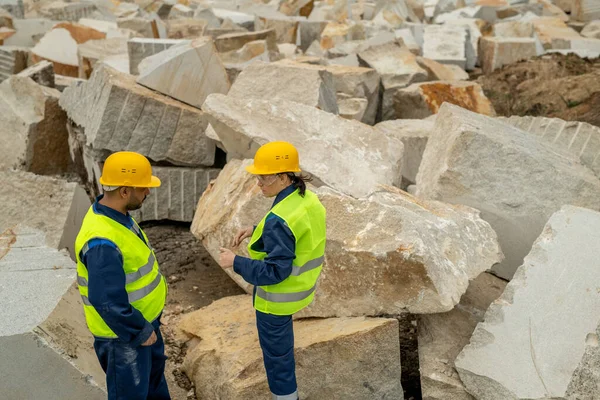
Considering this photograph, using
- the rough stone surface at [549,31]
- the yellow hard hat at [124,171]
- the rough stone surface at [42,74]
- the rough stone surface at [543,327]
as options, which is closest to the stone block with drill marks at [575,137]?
the rough stone surface at [543,327]

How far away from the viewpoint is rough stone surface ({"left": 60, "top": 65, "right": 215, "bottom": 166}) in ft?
17.6

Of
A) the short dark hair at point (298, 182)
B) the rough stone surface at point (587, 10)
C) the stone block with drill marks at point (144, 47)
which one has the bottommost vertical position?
the rough stone surface at point (587, 10)

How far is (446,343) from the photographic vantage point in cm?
333

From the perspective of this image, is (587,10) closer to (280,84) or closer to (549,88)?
(549,88)

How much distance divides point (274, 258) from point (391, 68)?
6587mm

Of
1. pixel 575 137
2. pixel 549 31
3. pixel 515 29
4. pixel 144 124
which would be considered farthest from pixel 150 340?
pixel 515 29

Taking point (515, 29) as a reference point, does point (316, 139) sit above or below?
above

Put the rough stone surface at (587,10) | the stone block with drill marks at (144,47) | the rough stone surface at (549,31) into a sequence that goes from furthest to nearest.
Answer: the rough stone surface at (587,10), the rough stone surface at (549,31), the stone block with drill marks at (144,47)

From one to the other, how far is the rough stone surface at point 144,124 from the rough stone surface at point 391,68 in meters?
3.34

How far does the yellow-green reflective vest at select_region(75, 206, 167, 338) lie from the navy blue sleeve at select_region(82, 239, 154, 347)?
0.05m

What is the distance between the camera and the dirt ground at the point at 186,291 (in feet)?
11.9

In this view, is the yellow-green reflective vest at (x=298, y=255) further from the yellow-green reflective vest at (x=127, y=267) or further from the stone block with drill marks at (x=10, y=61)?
the stone block with drill marks at (x=10, y=61)

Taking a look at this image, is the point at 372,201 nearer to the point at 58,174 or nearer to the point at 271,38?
the point at 58,174

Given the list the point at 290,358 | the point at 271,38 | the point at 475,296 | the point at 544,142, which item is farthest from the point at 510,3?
the point at 290,358
